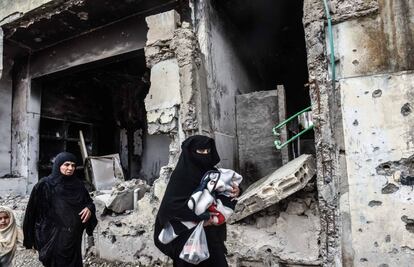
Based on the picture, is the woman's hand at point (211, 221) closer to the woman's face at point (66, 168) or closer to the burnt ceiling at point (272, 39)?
the woman's face at point (66, 168)

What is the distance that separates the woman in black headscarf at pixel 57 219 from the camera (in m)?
2.58

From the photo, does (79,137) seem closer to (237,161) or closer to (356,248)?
(237,161)

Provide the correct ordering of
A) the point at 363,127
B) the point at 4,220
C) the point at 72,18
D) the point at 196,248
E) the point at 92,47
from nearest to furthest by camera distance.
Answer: the point at 196,248 < the point at 4,220 < the point at 363,127 < the point at 72,18 < the point at 92,47

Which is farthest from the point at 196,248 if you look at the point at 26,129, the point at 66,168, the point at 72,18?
the point at 26,129

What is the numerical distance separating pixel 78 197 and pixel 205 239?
1443 mm

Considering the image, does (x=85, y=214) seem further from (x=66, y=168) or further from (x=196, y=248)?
(x=196, y=248)

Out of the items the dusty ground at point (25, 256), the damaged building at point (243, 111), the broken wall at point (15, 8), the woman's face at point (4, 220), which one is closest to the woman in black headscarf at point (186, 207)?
the damaged building at point (243, 111)

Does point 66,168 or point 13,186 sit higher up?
point 66,168

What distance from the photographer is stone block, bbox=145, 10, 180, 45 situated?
147 inches

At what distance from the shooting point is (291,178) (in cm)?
278

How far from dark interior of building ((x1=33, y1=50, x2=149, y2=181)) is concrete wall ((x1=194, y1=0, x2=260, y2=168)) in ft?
6.96

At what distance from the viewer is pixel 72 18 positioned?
15.1 ft

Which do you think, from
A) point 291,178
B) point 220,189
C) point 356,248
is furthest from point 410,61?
point 220,189

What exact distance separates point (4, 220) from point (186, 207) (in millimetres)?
1640
